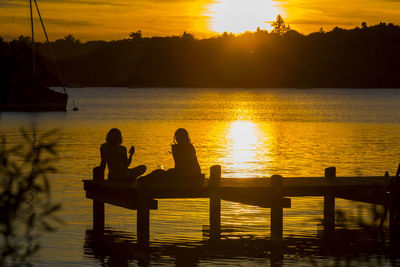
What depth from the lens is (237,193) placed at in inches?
641

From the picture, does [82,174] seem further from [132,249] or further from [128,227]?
[132,249]

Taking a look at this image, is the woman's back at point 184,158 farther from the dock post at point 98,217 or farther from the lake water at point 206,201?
the dock post at point 98,217

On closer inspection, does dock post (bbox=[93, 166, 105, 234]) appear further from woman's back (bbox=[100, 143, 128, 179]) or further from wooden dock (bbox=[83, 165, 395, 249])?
woman's back (bbox=[100, 143, 128, 179])

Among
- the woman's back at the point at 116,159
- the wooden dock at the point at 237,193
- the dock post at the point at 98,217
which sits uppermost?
the woman's back at the point at 116,159

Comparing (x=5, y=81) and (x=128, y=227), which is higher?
(x=5, y=81)

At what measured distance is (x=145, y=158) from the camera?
1580 inches

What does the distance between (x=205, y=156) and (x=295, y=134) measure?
2530 cm

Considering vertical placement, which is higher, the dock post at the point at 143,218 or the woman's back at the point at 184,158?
the woman's back at the point at 184,158

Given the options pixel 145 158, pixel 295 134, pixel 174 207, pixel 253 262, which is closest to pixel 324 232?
pixel 253 262

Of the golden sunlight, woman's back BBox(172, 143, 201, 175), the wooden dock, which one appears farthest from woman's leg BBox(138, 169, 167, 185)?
the golden sunlight

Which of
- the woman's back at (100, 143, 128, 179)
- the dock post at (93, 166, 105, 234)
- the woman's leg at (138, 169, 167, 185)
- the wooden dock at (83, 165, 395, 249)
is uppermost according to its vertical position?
the woman's back at (100, 143, 128, 179)

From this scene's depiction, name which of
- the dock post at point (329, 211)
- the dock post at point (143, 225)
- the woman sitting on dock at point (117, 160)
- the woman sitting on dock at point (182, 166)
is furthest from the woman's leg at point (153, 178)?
the dock post at point (329, 211)

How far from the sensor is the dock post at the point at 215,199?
52.6 feet

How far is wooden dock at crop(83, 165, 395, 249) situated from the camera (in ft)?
51.0
